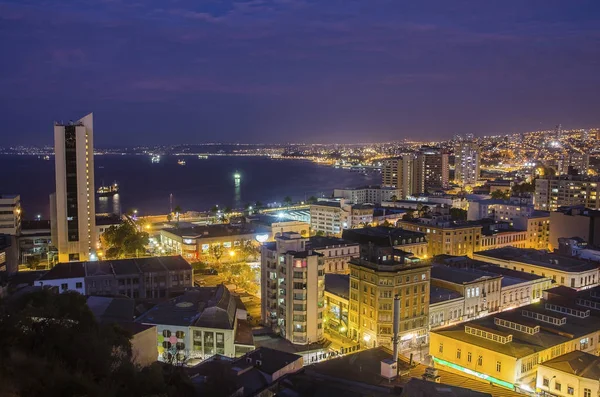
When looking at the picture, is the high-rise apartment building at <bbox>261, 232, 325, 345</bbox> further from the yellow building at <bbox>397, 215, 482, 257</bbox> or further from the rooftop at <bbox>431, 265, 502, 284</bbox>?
the yellow building at <bbox>397, 215, 482, 257</bbox>

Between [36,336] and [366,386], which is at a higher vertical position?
[36,336]

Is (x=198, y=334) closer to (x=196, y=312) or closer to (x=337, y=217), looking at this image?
(x=196, y=312)

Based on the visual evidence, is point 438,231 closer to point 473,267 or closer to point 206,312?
point 473,267

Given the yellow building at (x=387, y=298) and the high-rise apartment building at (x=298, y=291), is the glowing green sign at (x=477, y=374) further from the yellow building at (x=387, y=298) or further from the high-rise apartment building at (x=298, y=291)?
the high-rise apartment building at (x=298, y=291)

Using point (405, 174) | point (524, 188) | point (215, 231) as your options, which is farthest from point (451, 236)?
point (405, 174)

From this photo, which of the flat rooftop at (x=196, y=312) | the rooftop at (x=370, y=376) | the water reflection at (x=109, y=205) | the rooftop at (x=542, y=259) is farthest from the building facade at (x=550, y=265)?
the water reflection at (x=109, y=205)

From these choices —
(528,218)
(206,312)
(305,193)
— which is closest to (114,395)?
(206,312)

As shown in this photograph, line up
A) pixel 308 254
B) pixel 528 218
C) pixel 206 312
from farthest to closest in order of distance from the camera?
pixel 528 218, pixel 308 254, pixel 206 312
